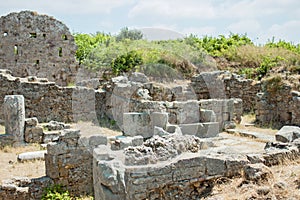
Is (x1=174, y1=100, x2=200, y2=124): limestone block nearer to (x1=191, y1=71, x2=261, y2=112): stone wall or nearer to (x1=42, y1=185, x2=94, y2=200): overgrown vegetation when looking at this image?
(x1=42, y1=185, x2=94, y2=200): overgrown vegetation

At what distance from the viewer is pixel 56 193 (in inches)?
277

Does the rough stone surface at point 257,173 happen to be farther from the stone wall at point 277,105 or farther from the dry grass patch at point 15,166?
the stone wall at point 277,105

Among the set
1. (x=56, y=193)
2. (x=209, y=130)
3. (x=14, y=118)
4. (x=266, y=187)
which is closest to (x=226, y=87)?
(x=209, y=130)

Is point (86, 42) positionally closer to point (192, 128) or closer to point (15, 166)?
point (192, 128)

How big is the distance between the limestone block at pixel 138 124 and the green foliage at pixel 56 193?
3.79 meters

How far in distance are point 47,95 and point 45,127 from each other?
2052mm

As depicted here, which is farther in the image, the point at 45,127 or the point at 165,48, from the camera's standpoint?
the point at 165,48

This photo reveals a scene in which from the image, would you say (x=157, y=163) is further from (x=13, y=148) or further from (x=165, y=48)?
(x=165, y=48)

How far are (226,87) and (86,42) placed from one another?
41.7 feet

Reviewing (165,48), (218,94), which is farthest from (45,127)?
(165,48)

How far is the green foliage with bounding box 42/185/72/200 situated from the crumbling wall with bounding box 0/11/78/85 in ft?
48.1

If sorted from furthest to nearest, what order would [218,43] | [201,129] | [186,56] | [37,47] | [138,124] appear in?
[218,43] < [186,56] < [37,47] < [201,129] < [138,124]

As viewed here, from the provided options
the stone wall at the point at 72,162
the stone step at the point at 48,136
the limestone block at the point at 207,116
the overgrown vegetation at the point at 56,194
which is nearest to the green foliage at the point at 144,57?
the limestone block at the point at 207,116

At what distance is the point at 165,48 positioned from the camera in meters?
23.2
